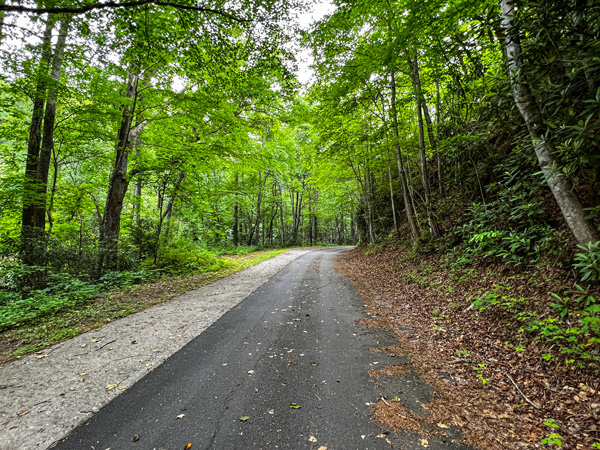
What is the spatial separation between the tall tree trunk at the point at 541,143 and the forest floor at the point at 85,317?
8198mm

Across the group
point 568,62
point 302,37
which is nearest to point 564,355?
point 568,62

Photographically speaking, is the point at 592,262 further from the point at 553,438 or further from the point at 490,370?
the point at 553,438

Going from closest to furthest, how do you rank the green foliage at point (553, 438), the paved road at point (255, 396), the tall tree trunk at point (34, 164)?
the green foliage at point (553, 438)
the paved road at point (255, 396)
the tall tree trunk at point (34, 164)

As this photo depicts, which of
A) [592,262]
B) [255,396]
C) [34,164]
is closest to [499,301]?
[592,262]

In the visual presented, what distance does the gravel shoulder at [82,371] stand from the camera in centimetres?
228

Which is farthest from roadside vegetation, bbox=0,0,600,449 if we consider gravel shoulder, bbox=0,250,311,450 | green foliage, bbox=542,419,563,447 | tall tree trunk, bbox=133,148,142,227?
gravel shoulder, bbox=0,250,311,450

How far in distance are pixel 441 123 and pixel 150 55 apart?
843cm

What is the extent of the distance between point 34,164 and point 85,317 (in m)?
6.43

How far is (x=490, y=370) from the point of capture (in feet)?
9.86

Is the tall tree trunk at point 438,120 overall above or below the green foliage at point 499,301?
above

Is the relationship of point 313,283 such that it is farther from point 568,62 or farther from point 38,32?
point 38,32

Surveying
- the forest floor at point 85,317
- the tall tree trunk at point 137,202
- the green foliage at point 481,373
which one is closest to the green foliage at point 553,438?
the green foliage at point 481,373

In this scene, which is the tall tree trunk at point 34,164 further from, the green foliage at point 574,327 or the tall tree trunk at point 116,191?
the green foliage at point 574,327

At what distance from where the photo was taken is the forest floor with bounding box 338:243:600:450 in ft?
7.04
